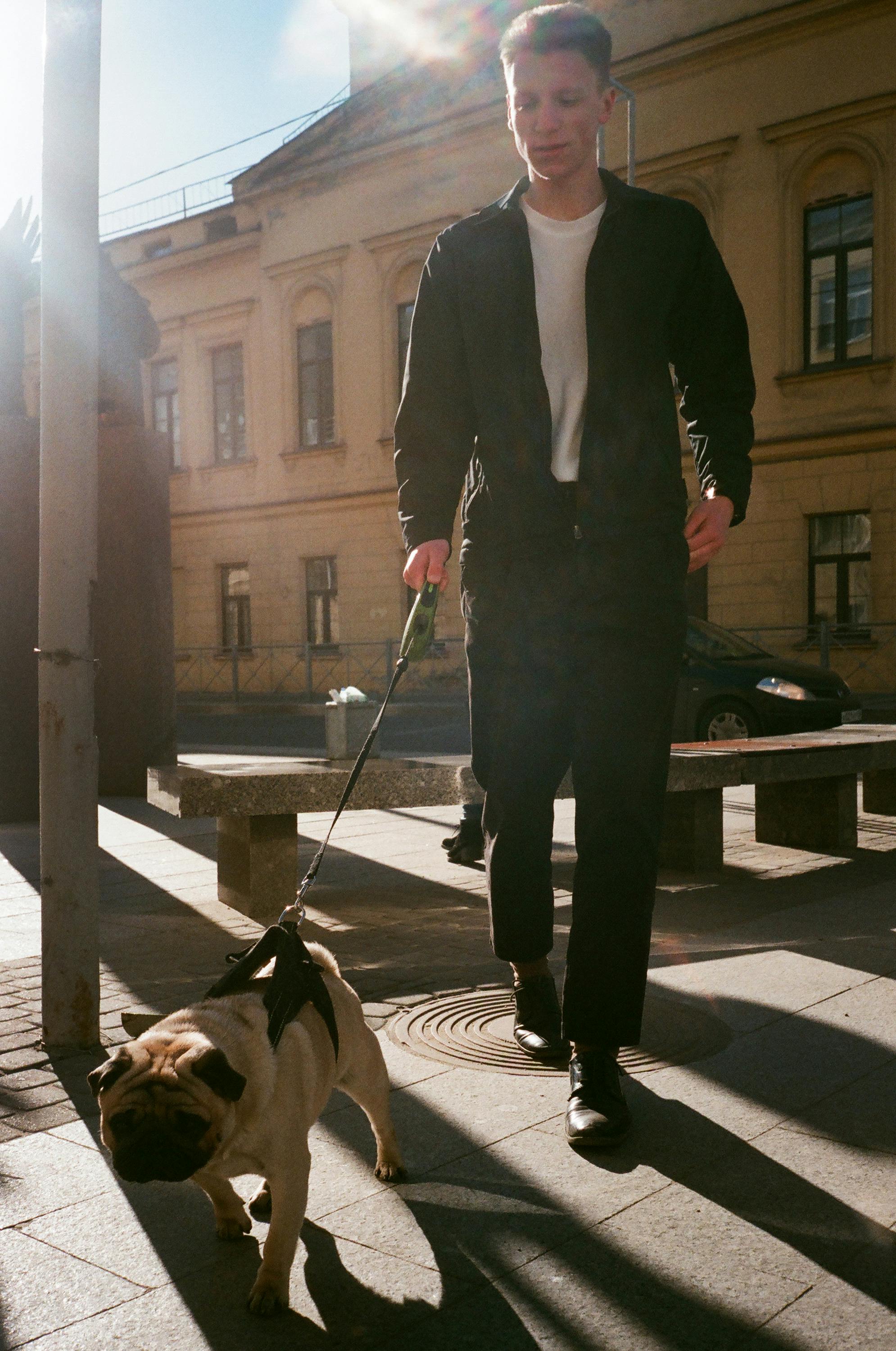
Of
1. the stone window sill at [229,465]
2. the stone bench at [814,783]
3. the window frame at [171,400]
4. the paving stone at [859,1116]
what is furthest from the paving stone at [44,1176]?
the window frame at [171,400]

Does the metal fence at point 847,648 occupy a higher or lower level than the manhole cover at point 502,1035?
higher

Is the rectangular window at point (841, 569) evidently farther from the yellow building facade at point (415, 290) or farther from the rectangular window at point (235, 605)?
the rectangular window at point (235, 605)

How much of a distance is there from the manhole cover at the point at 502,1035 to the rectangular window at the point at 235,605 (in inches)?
1050

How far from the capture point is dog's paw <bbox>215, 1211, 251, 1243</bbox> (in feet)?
7.57

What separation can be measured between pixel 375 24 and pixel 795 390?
14.4 metres

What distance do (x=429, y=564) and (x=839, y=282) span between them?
67.4 ft

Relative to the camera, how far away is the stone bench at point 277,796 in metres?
5.10

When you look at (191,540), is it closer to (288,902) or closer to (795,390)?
(795,390)

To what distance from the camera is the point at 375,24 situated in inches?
1171

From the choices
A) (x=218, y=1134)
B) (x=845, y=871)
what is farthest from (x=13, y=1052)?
(x=845, y=871)

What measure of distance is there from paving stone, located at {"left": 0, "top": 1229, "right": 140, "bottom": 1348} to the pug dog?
0.70 ft

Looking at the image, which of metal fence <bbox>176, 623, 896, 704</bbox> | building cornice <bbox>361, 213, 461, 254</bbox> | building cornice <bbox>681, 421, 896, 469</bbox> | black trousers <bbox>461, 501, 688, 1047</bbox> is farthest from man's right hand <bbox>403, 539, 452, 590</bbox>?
building cornice <bbox>361, 213, 461, 254</bbox>

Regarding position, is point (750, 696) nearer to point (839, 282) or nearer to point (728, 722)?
point (728, 722)

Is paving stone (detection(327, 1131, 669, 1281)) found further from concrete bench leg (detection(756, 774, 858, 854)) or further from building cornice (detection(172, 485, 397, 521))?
building cornice (detection(172, 485, 397, 521))
